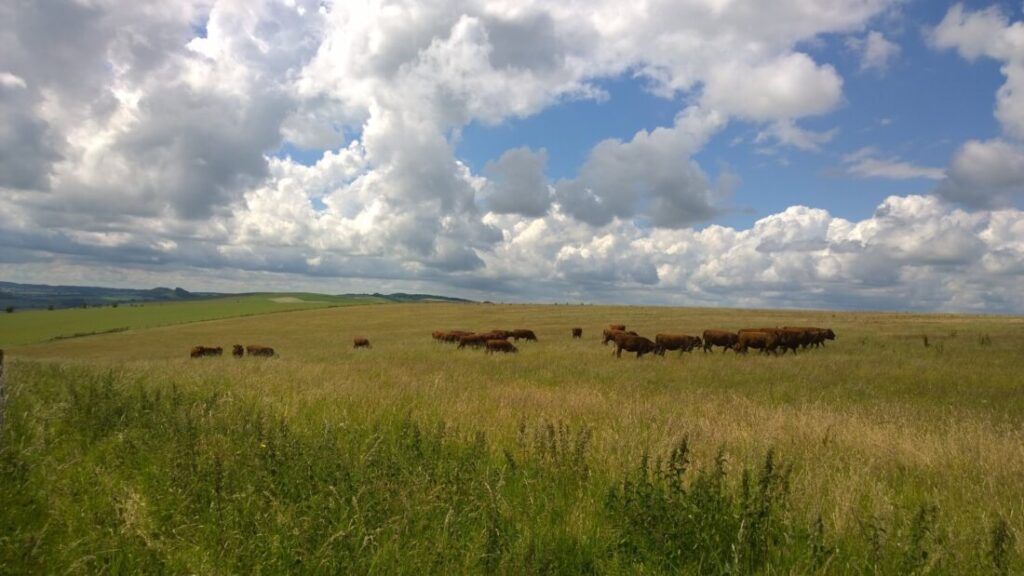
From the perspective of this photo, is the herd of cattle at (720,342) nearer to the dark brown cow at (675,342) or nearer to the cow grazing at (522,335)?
the dark brown cow at (675,342)

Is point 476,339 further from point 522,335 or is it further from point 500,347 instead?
point 522,335

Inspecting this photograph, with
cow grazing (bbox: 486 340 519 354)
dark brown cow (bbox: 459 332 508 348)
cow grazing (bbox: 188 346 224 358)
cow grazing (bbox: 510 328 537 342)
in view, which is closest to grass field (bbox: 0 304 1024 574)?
cow grazing (bbox: 486 340 519 354)

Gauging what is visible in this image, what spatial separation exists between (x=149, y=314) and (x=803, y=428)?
100 meters

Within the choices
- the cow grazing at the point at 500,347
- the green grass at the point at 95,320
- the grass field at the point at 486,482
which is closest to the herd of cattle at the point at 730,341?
the cow grazing at the point at 500,347

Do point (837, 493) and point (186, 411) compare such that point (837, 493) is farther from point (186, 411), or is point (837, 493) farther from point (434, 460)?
point (186, 411)

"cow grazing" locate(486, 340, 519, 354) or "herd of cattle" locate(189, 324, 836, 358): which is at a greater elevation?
"herd of cattle" locate(189, 324, 836, 358)

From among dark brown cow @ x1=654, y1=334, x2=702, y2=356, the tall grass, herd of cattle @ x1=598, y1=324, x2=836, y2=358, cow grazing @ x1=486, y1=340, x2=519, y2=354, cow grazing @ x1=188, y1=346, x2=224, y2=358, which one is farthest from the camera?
cow grazing @ x1=188, y1=346, x2=224, y2=358

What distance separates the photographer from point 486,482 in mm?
4918

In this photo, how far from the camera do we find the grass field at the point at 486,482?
4148 millimetres

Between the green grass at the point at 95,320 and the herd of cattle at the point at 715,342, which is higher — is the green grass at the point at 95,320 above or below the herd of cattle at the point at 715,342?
below

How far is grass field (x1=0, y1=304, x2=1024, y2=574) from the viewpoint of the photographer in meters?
4.15

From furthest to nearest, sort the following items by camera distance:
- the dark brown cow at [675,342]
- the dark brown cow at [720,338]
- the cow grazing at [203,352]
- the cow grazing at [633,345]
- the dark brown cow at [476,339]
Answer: the cow grazing at [203,352] < the dark brown cow at [476,339] < the dark brown cow at [720,338] < the dark brown cow at [675,342] < the cow grazing at [633,345]

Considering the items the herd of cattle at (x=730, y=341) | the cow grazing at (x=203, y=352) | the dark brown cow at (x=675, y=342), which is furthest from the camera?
the cow grazing at (x=203, y=352)

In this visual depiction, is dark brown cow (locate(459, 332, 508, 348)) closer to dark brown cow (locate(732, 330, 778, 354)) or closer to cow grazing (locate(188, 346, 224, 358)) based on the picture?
dark brown cow (locate(732, 330, 778, 354))
